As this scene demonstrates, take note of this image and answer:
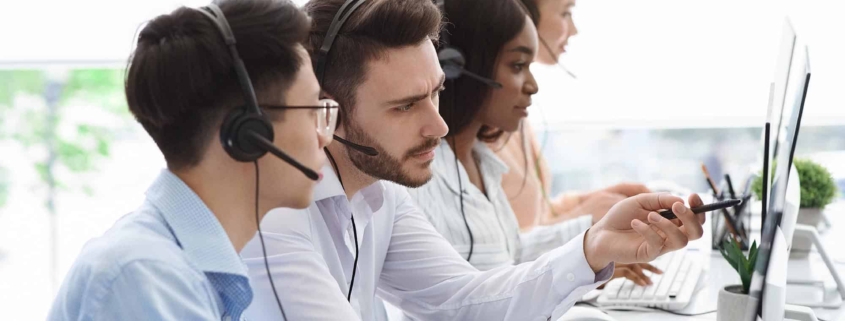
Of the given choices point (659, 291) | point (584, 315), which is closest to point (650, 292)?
point (659, 291)

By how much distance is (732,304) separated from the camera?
1.25m

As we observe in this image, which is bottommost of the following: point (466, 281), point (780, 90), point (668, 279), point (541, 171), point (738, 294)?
point (541, 171)

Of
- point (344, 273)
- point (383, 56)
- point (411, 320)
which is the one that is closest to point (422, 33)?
point (383, 56)

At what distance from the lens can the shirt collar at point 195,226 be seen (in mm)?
854

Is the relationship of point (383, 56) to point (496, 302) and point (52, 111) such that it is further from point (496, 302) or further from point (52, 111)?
point (52, 111)

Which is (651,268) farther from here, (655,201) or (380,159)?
(380,159)

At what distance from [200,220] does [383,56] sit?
514 millimetres

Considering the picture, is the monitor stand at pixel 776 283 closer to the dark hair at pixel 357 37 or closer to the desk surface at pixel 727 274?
the desk surface at pixel 727 274

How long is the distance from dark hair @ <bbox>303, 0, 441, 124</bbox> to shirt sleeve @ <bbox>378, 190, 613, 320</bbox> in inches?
11.4

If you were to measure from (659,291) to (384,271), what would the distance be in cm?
51

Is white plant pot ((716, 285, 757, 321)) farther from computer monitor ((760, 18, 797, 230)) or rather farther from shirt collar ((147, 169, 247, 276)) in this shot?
shirt collar ((147, 169, 247, 276))

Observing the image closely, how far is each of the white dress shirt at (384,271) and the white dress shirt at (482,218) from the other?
313 mm

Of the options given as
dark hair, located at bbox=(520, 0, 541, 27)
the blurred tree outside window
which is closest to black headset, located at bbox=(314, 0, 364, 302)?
dark hair, located at bbox=(520, 0, 541, 27)

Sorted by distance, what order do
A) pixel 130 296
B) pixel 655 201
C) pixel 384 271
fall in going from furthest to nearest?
pixel 384 271 < pixel 655 201 < pixel 130 296
